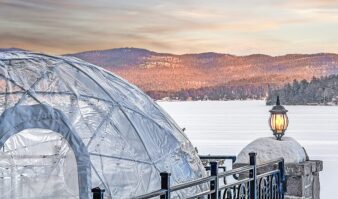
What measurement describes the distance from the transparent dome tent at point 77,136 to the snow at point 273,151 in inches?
50.0

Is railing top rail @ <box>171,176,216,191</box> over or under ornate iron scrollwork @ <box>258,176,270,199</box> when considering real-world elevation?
over

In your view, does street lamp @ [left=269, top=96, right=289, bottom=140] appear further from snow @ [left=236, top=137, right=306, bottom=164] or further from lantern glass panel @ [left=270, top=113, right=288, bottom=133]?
snow @ [left=236, top=137, right=306, bottom=164]

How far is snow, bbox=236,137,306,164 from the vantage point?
1132 centimetres

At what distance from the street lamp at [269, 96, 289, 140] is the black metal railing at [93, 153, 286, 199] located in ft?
3.00

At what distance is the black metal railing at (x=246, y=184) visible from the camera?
7299mm

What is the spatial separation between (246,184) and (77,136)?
2.18 metres

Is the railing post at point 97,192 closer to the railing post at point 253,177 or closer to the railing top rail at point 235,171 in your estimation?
the railing top rail at point 235,171

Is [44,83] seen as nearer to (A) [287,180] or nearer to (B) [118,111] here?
(B) [118,111]

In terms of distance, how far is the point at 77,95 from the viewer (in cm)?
969

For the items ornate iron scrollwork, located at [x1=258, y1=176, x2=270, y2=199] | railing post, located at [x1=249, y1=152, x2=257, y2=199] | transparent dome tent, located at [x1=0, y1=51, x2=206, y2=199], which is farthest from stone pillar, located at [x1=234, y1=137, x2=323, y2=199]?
railing post, located at [x1=249, y1=152, x2=257, y2=199]

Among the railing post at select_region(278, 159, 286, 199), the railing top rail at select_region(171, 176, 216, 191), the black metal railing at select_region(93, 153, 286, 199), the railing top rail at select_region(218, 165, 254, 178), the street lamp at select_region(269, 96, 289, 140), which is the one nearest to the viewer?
the railing top rail at select_region(171, 176, 216, 191)

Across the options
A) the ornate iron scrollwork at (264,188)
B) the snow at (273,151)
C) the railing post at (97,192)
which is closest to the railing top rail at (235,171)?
the ornate iron scrollwork at (264,188)

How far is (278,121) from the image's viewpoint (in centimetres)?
1207

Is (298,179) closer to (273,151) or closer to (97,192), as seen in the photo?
(273,151)
